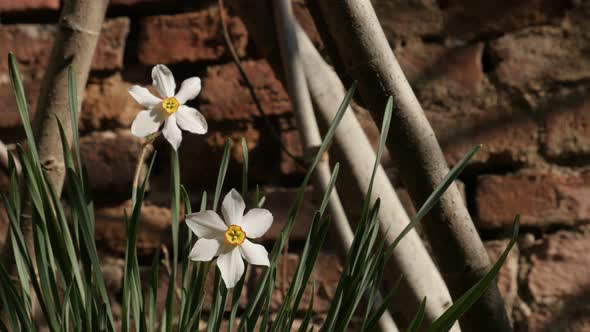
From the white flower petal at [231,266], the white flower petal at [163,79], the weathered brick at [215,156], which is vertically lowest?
the white flower petal at [231,266]

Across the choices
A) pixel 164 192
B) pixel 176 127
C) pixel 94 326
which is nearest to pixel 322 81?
pixel 176 127

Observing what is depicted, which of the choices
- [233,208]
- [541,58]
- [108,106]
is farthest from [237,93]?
[233,208]

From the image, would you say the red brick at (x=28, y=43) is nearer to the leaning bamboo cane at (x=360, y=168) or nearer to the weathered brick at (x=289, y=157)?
the weathered brick at (x=289, y=157)

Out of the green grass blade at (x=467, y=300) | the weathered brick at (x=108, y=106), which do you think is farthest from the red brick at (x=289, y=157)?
the green grass blade at (x=467, y=300)

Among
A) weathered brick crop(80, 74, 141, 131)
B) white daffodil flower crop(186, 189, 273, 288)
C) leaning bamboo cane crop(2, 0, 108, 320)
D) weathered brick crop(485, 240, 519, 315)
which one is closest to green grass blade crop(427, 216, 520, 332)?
white daffodil flower crop(186, 189, 273, 288)

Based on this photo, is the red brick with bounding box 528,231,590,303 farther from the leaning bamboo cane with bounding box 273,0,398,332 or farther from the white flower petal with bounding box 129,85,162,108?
the white flower petal with bounding box 129,85,162,108

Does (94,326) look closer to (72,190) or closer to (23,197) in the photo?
(72,190)

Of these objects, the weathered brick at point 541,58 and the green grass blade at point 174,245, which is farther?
the weathered brick at point 541,58
